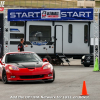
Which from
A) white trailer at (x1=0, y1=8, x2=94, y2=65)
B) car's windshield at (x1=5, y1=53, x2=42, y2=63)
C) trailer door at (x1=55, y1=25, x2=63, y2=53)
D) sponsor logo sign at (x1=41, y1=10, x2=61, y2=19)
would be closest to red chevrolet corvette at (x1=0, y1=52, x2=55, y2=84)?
car's windshield at (x1=5, y1=53, x2=42, y2=63)

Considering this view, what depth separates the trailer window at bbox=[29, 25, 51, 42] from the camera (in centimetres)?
2869

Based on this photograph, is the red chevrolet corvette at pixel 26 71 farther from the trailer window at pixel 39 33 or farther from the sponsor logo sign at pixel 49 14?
the trailer window at pixel 39 33

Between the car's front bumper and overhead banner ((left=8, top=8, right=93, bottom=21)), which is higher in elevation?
overhead banner ((left=8, top=8, right=93, bottom=21))

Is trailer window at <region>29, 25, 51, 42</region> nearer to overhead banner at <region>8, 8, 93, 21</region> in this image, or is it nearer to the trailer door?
the trailer door

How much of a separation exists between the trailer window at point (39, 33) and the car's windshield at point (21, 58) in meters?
11.9

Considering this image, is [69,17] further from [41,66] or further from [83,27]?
[41,66]

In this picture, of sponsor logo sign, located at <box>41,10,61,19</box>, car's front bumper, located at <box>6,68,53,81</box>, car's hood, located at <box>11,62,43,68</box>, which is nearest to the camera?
car's front bumper, located at <box>6,68,53,81</box>

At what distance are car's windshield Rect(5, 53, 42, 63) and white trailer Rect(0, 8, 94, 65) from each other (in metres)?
10.8

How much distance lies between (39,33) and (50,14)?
2.12m

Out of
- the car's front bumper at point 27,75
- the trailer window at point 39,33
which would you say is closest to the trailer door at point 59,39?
the trailer window at point 39,33

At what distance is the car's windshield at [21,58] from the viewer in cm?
1630

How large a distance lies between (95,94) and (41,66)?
4.04 metres

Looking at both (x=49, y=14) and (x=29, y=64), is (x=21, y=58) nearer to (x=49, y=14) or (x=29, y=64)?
(x=29, y=64)

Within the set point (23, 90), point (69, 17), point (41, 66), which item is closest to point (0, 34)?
point (69, 17)
